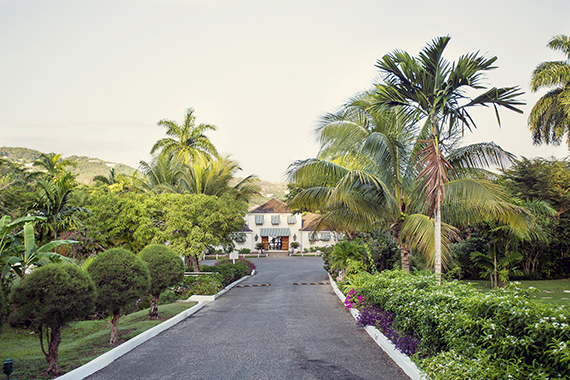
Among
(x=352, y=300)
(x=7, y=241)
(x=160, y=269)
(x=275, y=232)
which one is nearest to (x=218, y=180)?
(x=160, y=269)

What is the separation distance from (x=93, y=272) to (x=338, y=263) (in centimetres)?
1028

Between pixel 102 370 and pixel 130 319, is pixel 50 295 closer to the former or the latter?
pixel 102 370

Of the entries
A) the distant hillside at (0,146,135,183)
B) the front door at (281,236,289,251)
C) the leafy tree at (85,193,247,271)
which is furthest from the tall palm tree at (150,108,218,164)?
the distant hillside at (0,146,135,183)

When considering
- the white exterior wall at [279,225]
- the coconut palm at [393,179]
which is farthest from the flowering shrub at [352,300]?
the white exterior wall at [279,225]

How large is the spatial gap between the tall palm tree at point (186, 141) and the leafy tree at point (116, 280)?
1947cm

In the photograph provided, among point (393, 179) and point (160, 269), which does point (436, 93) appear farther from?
point (160, 269)

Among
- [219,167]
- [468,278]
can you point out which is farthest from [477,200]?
[219,167]

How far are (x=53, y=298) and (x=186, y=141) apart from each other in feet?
73.4

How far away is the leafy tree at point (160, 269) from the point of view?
9104 millimetres

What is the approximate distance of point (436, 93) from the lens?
8.51 m

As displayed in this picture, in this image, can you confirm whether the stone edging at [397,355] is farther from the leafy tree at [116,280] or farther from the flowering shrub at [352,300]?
the leafy tree at [116,280]

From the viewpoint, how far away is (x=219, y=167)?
19.9 metres

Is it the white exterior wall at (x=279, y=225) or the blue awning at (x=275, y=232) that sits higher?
the white exterior wall at (x=279, y=225)

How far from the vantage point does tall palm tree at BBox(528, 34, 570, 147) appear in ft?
59.1
